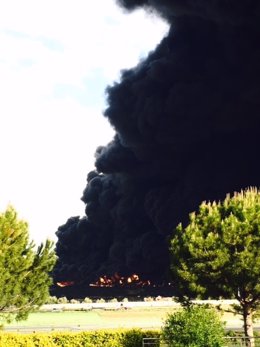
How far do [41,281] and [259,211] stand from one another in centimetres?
1646

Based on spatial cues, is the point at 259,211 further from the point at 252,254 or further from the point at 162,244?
the point at 162,244

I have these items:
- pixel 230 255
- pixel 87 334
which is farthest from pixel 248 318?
pixel 87 334

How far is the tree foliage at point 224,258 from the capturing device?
36.2 m

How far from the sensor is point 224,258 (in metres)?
36.2

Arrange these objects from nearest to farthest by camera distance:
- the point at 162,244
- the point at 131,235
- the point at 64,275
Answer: the point at 162,244 → the point at 131,235 → the point at 64,275

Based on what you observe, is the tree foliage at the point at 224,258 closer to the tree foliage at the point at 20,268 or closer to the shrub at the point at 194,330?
the shrub at the point at 194,330

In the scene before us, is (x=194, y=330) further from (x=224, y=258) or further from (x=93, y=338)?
(x=224, y=258)

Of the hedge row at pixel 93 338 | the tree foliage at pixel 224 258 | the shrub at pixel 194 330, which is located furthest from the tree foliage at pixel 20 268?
the tree foliage at pixel 224 258

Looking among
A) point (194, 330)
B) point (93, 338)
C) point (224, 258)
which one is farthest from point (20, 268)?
point (224, 258)

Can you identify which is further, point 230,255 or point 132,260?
point 132,260

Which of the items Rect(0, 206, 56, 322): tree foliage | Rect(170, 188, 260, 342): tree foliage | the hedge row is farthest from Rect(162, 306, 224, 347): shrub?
Rect(0, 206, 56, 322): tree foliage

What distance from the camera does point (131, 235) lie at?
14425cm

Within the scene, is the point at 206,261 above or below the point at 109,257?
below

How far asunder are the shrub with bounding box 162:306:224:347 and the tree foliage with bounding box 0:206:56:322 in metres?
8.50
